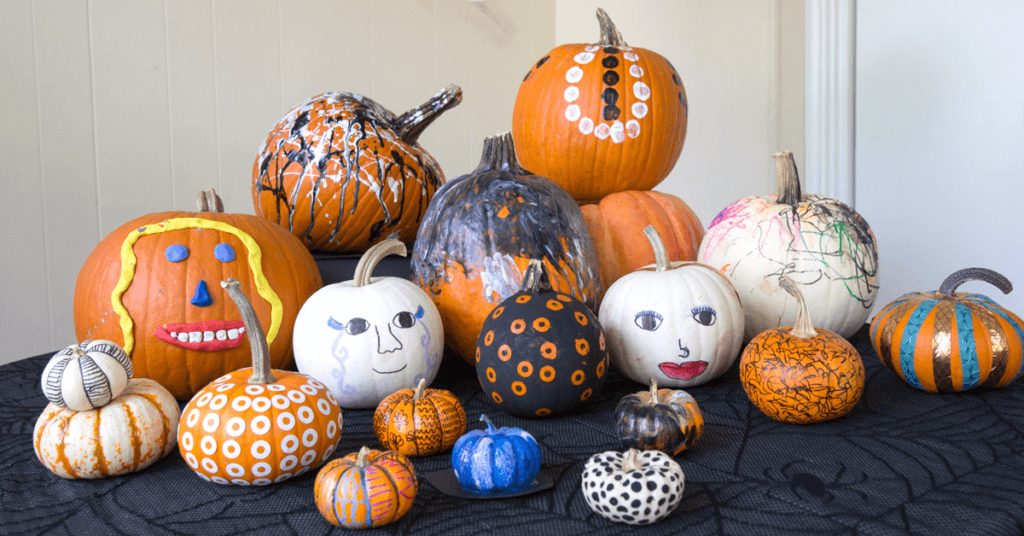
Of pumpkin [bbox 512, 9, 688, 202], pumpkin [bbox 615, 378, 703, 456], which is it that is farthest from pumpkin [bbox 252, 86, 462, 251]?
pumpkin [bbox 615, 378, 703, 456]

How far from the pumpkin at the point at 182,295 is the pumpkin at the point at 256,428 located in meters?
0.32

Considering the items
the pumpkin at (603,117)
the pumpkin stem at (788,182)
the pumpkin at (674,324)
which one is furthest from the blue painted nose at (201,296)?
the pumpkin stem at (788,182)

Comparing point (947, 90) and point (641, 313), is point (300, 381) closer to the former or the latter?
point (641, 313)

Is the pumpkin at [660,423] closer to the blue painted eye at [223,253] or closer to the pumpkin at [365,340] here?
the pumpkin at [365,340]

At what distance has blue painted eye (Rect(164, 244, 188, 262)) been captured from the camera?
1170 mm

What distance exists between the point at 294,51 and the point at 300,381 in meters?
1.63

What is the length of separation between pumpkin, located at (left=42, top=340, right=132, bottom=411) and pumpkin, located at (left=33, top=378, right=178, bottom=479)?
0.02 meters

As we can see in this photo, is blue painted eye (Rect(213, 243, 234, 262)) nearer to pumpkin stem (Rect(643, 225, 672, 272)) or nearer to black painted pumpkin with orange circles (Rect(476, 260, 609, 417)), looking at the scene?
black painted pumpkin with orange circles (Rect(476, 260, 609, 417))

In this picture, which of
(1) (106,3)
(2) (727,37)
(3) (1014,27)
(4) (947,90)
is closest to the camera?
(1) (106,3)

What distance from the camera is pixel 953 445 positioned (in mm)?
910

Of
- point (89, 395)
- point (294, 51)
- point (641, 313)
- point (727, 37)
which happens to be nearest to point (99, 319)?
point (89, 395)

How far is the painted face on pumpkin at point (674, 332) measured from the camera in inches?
45.8

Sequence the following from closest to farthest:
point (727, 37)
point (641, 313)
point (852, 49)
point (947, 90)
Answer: point (641, 313)
point (947, 90)
point (852, 49)
point (727, 37)

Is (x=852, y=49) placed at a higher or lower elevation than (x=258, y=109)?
higher
